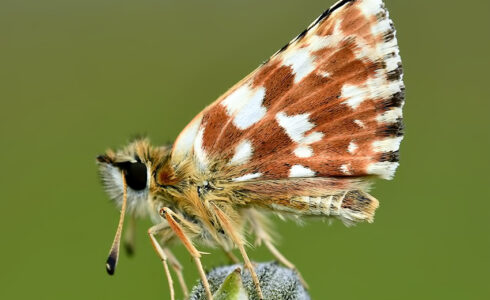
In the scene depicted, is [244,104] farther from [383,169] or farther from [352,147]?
[383,169]

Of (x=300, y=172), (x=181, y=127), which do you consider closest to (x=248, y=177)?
(x=300, y=172)

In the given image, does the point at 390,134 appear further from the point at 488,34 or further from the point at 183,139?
the point at 488,34

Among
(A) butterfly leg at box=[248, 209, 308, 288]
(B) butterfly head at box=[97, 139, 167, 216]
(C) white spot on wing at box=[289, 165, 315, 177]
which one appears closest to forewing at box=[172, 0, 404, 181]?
(C) white spot on wing at box=[289, 165, 315, 177]

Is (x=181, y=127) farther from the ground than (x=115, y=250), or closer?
farther from the ground

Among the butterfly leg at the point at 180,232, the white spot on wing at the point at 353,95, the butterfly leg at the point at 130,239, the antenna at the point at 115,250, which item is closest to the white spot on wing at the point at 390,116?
the white spot on wing at the point at 353,95

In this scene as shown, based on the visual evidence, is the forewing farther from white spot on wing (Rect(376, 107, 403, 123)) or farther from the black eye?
the black eye

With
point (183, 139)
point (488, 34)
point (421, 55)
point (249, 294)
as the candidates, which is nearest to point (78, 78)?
point (421, 55)

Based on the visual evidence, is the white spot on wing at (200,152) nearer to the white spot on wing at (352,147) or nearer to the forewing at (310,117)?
the forewing at (310,117)
